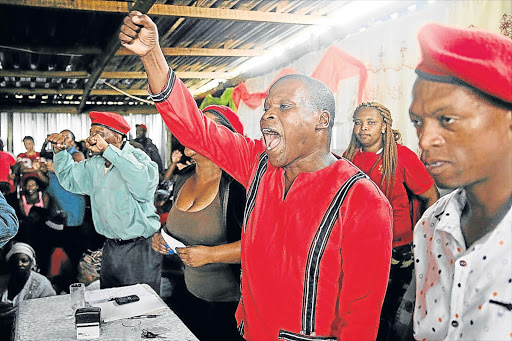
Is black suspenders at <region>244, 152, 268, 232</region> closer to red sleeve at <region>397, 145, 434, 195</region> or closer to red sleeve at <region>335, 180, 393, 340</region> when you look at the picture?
red sleeve at <region>335, 180, 393, 340</region>

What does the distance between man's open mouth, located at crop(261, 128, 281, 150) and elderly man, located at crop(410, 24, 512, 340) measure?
47cm

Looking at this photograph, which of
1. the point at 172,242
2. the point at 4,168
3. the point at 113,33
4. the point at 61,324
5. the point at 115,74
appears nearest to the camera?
the point at 61,324

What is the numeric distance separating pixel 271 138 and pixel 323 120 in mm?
175

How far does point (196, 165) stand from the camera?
2.27 metres

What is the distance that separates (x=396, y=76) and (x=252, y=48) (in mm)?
2762

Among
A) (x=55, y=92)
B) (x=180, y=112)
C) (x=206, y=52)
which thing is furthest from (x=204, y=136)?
(x=55, y=92)

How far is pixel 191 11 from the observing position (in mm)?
3672

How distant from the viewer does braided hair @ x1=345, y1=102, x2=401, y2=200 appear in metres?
2.24

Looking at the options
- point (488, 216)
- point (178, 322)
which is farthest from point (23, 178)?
point (488, 216)

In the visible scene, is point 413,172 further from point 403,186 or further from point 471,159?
point 471,159

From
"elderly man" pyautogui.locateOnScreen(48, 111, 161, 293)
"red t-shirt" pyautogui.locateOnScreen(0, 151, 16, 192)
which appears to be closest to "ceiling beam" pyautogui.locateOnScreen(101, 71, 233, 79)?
"red t-shirt" pyautogui.locateOnScreen(0, 151, 16, 192)

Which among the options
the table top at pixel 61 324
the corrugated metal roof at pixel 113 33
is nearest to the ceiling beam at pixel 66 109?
the corrugated metal roof at pixel 113 33

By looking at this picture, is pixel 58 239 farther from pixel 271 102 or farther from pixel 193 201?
pixel 271 102

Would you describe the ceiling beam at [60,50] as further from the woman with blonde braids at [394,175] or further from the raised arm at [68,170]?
the woman with blonde braids at [394,175]
